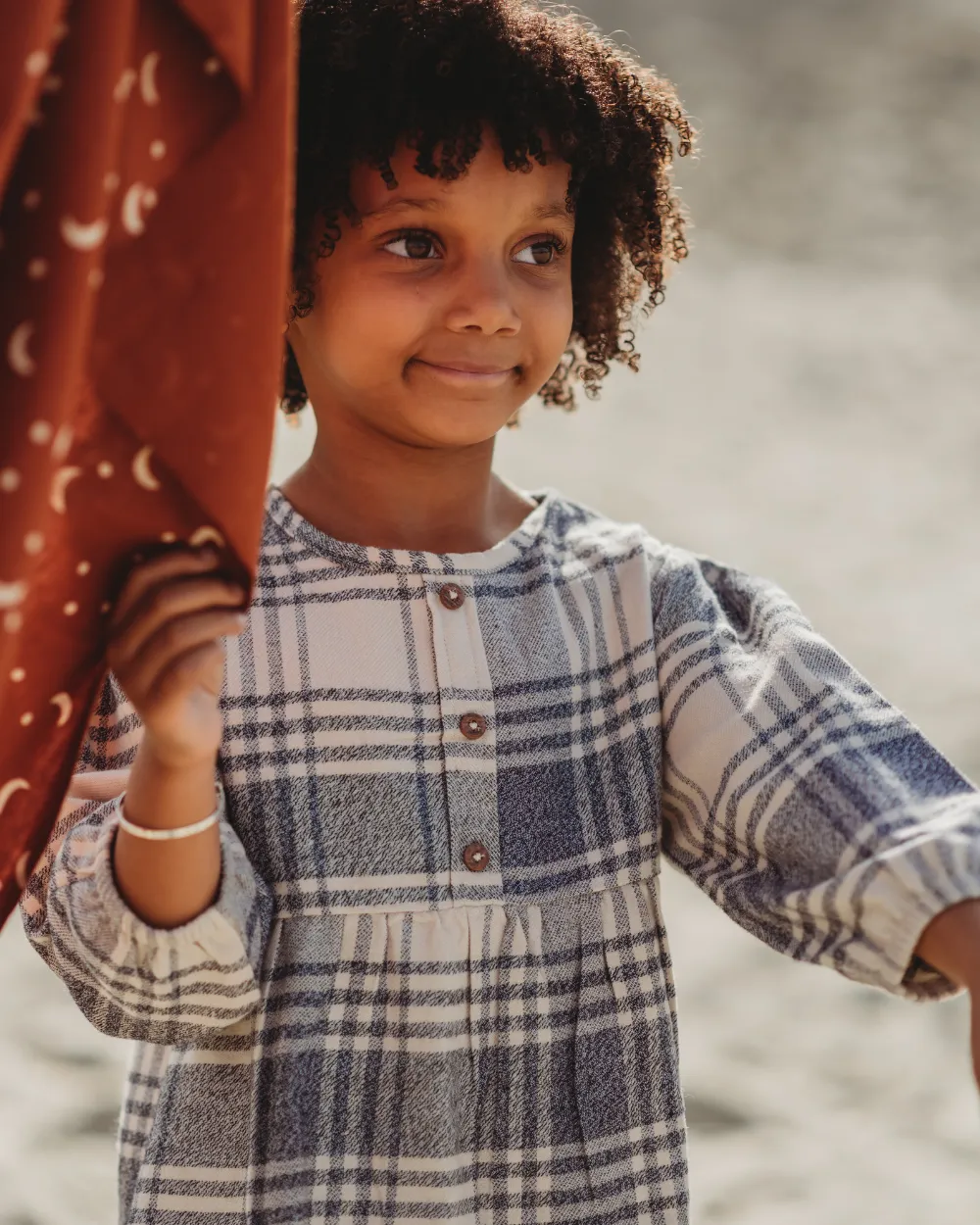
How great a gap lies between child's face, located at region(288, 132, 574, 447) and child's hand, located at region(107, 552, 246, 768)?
13.4 inches

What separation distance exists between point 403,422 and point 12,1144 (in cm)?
139

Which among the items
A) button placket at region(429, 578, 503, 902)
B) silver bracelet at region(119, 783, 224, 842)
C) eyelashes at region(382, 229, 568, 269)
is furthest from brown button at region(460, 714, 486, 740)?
eyelashes at region(382, 229, 568, 269)

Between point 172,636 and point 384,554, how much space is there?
332 mm

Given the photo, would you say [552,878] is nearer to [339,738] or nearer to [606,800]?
[606,800]

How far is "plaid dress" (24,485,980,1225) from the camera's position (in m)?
1.15

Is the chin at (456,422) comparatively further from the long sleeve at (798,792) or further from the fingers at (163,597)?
the fingers at (163,597)

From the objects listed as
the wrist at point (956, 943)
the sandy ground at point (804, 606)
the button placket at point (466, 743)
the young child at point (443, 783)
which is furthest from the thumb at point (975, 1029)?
the sandy ground at point (804, 606)

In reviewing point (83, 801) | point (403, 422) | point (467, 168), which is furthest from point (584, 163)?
point (83, 801)

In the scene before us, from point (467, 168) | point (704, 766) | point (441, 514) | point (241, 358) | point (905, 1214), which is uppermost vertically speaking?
point (467, 168)

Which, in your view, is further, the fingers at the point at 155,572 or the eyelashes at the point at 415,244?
the eyelashes at the point at 415,244

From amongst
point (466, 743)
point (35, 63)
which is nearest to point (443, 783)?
point (466, 743)

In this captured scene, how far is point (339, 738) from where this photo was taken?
4.05ft

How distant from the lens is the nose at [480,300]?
123 cm

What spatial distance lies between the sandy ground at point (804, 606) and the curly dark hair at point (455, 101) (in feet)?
4.52
